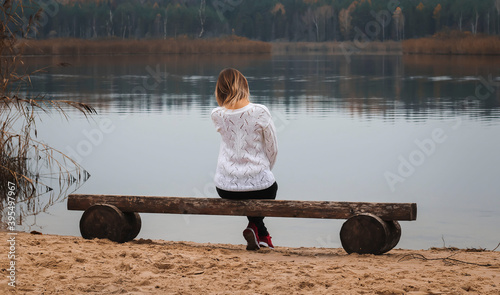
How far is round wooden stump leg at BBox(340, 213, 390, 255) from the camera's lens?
5.17m

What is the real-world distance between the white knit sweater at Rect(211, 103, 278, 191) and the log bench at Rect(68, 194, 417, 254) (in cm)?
15

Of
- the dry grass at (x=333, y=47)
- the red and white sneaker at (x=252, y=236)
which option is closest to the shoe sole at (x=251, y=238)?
the red and white sneaker at (x=252, y=236)

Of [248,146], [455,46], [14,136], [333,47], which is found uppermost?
[333,47]

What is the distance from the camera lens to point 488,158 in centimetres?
1108

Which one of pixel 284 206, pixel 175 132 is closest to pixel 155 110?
pixel 175 132

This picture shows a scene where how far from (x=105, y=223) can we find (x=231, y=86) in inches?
52.6

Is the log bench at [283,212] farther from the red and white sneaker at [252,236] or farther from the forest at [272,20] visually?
the forest at [272,20]

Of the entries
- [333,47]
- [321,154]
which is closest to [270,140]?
[321,154]

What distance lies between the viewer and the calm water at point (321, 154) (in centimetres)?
710

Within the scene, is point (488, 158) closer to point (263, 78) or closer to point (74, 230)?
A: point (74, 230)

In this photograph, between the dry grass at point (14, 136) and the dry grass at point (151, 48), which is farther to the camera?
the dry grass at point (151, 48)

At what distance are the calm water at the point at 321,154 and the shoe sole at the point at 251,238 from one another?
0.95m

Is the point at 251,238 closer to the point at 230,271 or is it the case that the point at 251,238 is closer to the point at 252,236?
the point at 252,236

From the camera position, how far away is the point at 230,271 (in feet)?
15.5
